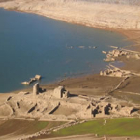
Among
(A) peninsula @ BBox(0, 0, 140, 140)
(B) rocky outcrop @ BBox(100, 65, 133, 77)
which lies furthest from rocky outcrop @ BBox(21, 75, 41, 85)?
(B) rocky outcrop @ BBox(100, 65, 133, 77)

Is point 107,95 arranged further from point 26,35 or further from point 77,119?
point 26,35

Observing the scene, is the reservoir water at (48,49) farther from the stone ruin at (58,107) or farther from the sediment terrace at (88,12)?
the stone ruin at (58,107)

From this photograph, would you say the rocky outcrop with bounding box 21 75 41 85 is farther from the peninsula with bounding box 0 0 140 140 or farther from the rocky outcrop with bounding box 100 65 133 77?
the rocky outcrop with bounding box 100 65 133 77

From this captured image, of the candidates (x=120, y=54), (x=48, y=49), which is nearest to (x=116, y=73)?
(x=120, y=54)

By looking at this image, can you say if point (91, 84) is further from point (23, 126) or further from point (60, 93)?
point (23, 126)

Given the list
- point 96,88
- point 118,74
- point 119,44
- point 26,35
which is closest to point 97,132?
point 96,88
